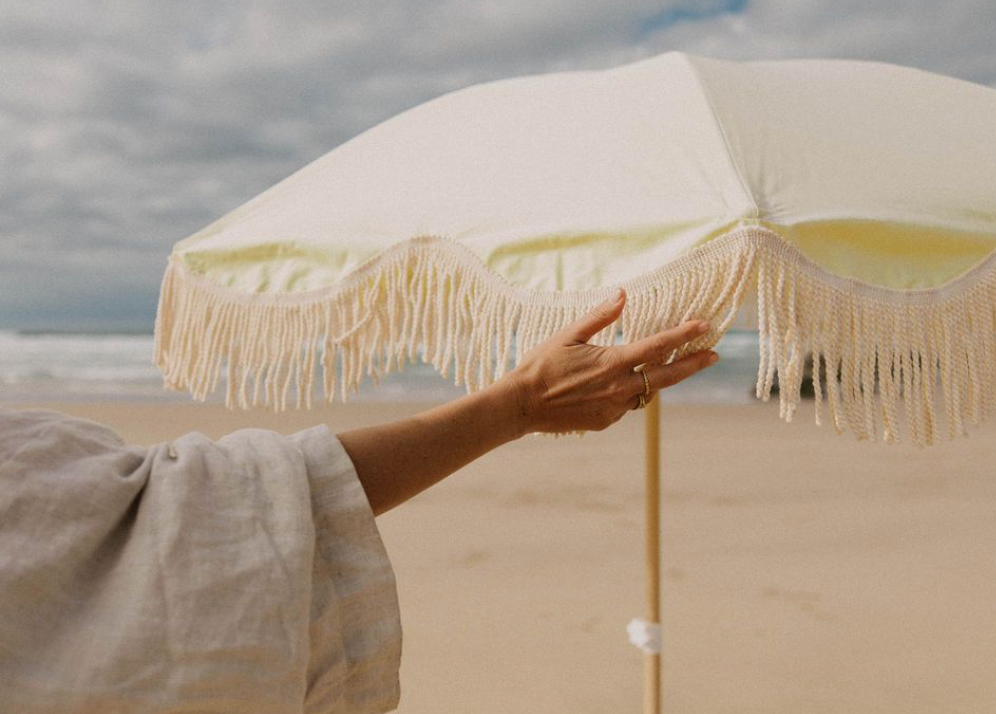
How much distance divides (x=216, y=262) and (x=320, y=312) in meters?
0.31

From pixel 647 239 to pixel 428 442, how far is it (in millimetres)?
445

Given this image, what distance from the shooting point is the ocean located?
12.6 m

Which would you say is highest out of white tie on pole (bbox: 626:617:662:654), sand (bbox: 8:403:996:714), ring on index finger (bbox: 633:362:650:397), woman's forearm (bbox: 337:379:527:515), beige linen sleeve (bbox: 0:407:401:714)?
ring on index finger (bbox: 633:362:650:397)

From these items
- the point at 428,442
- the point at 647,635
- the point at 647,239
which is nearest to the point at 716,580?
the point at 647,635

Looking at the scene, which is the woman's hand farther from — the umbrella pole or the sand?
the sand

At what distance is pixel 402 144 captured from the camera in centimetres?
176

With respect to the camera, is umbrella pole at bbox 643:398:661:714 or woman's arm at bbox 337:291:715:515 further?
umbrella pole at bbox 643:398:661:714

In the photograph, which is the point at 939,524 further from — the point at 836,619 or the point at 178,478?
the point at 178,478

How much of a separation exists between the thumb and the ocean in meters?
8.49

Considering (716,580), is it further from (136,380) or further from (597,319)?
(136,380)

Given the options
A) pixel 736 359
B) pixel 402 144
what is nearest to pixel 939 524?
pixel 402 144

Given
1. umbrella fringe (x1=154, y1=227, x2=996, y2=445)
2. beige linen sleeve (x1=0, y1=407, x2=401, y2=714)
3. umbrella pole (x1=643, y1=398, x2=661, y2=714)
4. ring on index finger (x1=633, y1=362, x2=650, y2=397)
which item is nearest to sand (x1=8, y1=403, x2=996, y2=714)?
umbrella pole (x1=643, y1=398, x2=661, y2=714)

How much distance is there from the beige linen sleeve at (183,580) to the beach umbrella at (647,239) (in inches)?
22.2

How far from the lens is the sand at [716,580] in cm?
310
